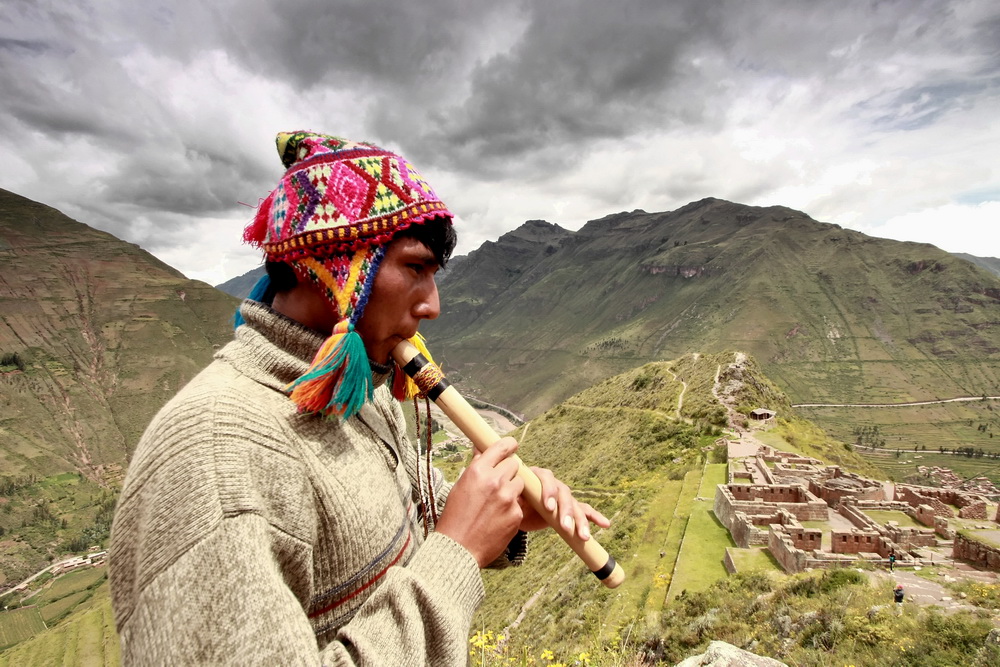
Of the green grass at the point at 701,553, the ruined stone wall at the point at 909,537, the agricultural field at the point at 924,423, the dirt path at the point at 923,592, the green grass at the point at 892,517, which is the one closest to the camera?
the dirt path at the point at 923,592

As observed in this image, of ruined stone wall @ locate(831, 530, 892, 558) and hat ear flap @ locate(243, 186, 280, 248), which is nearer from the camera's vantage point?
hat ear flap @ locate(243, 186, 280, 248)

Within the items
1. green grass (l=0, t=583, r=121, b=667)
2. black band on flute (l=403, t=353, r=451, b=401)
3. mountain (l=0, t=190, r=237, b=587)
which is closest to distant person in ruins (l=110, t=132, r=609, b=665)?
black band on flute (l=403, t=353, r=451, b=401)

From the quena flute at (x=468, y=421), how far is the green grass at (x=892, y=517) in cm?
2042

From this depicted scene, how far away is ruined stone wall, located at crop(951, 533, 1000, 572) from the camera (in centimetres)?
1273

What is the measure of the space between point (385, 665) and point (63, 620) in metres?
105

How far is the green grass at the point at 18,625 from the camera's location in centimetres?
7244

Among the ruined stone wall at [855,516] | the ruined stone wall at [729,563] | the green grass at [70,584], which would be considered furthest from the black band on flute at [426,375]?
the green grass at [70,584]

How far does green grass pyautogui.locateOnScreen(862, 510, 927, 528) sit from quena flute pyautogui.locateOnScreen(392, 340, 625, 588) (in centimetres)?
2042

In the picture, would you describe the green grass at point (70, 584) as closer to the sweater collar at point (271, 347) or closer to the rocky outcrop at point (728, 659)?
the rocky outcrop at point (728, 659)

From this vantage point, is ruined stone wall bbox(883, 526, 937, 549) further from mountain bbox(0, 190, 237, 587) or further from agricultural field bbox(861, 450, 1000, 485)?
agricultural field bbox(861, 450, 1000, 485)

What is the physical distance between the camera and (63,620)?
2876 inches

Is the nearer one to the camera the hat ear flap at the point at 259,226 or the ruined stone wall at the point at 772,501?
the hat ear flap at the point at 259,226

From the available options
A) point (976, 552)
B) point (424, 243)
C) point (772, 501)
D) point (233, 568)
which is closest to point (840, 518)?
point (772, 501)

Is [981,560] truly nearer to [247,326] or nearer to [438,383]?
[438,383]
